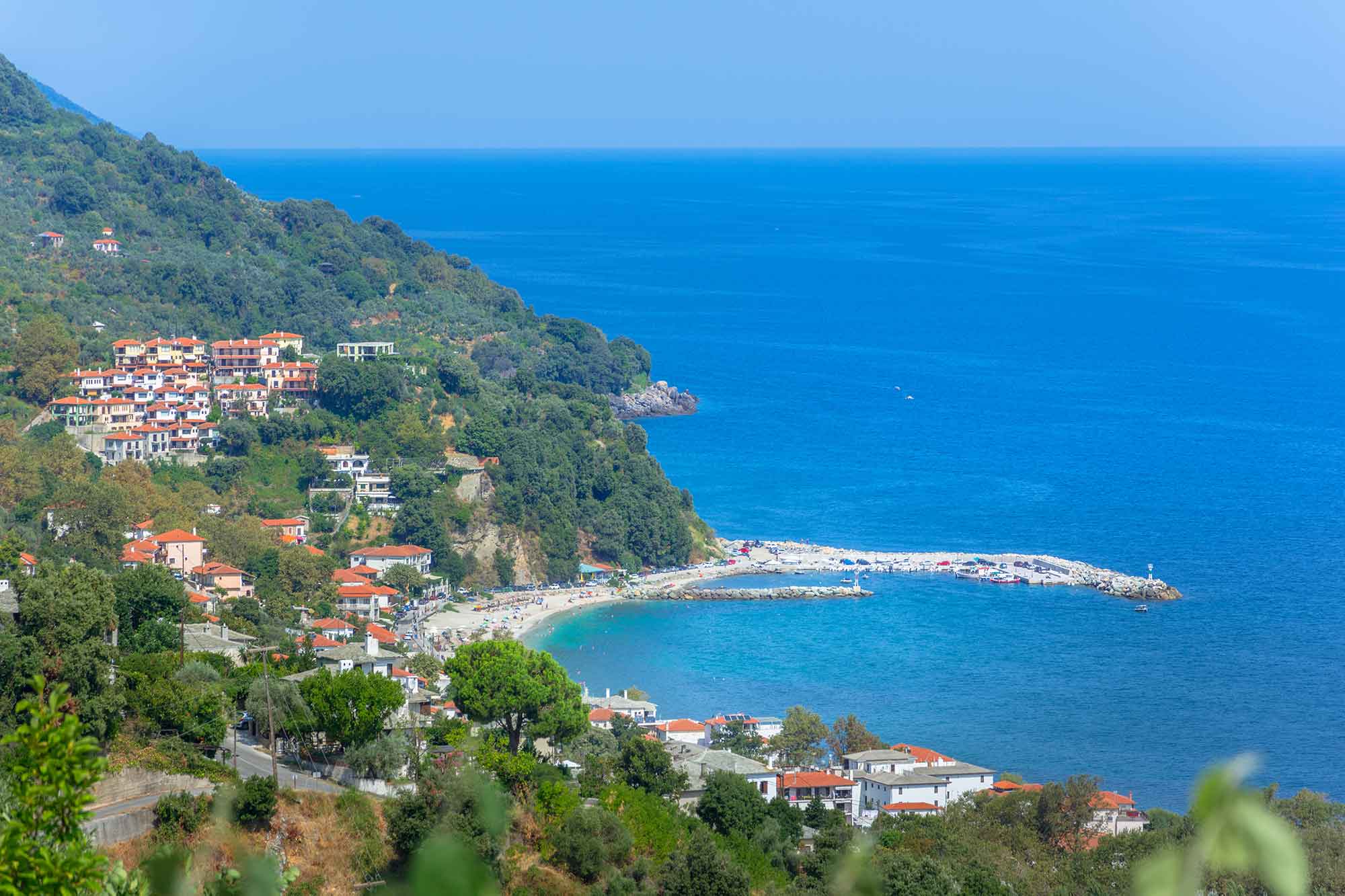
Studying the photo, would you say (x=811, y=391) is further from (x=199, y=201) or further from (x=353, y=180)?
(x=353, y=180)

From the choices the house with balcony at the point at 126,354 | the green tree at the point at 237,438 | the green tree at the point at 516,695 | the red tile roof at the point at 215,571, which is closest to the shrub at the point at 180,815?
the green tree at the point at 516,695

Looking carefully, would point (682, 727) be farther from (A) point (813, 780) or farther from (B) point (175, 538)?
(B) point (175, 538)

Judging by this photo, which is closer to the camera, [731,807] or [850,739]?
[731,807]

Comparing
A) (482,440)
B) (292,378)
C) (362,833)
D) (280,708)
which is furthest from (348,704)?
(292,378)

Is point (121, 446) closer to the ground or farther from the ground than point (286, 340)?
closer to the ground

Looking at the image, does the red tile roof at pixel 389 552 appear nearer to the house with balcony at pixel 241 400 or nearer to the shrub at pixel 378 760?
the house with balcony at pixel 241 400

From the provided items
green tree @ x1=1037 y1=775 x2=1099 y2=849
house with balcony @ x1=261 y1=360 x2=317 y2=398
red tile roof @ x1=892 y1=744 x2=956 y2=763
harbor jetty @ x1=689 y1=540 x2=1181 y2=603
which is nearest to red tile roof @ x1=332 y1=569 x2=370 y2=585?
house with balcony @ x1=261 y1=360 x2=317 y2=398
